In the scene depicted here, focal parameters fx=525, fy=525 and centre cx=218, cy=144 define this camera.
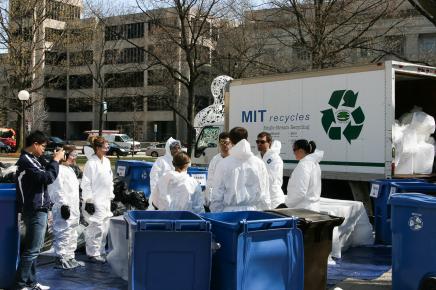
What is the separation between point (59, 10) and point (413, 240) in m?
34.3

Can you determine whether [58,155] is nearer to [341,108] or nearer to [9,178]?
[9,178]

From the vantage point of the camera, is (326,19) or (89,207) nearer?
(89,207)

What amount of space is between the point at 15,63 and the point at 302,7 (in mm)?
19949

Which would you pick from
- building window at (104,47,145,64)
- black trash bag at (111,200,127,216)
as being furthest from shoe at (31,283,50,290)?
building window at (104,47,145,64)

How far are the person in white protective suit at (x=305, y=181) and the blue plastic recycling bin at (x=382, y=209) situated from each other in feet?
7.01

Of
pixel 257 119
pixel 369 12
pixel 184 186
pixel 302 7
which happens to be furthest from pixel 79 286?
pixel 369 12

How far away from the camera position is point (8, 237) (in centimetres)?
580

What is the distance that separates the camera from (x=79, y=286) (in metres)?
6.28

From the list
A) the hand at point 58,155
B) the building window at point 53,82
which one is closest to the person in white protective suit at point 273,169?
the hand at point 58,155

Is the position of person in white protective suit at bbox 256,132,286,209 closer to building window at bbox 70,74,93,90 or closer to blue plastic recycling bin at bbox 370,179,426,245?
blue plastic recycling bin at bbox 370,179,426,245

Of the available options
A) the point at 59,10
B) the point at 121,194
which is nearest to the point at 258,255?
the point at 121,194

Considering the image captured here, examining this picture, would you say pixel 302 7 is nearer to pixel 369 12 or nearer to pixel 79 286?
pixel 369 12

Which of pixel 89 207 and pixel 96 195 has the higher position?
pixel 96 195

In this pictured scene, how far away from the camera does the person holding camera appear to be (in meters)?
5.57
